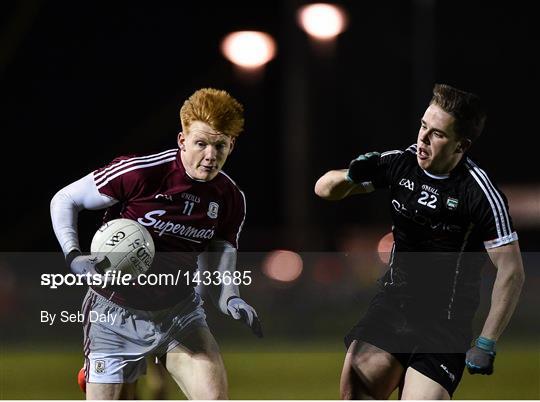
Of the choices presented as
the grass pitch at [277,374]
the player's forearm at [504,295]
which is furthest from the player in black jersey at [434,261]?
the grass pitch at [277,374]

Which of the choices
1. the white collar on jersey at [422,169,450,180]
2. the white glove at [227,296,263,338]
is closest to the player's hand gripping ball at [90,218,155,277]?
the white glove at [227,296,263,338]

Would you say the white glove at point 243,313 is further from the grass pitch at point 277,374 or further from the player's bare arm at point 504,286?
the grass pitch at point 277,374

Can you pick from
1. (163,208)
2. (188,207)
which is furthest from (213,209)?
(163,208)

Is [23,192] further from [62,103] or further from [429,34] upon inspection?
[429,34]

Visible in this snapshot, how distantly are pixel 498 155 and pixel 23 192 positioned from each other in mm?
Result: 11784

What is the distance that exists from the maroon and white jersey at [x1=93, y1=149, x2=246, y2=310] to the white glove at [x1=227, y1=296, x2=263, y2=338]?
1.12 ft

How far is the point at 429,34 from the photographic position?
22.7 m

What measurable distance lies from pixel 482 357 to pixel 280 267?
8.78 metres

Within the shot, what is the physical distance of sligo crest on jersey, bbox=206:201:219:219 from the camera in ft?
20.4

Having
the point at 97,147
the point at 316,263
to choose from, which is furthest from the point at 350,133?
the point at 316,263

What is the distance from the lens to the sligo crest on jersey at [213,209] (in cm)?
620

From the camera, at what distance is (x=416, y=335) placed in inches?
253

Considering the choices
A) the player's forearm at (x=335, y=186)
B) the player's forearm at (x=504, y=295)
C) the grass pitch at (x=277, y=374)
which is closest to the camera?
the player's forearm at (x=504, y=295)

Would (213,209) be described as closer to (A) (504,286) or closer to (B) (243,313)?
→ (B) (243,313)
